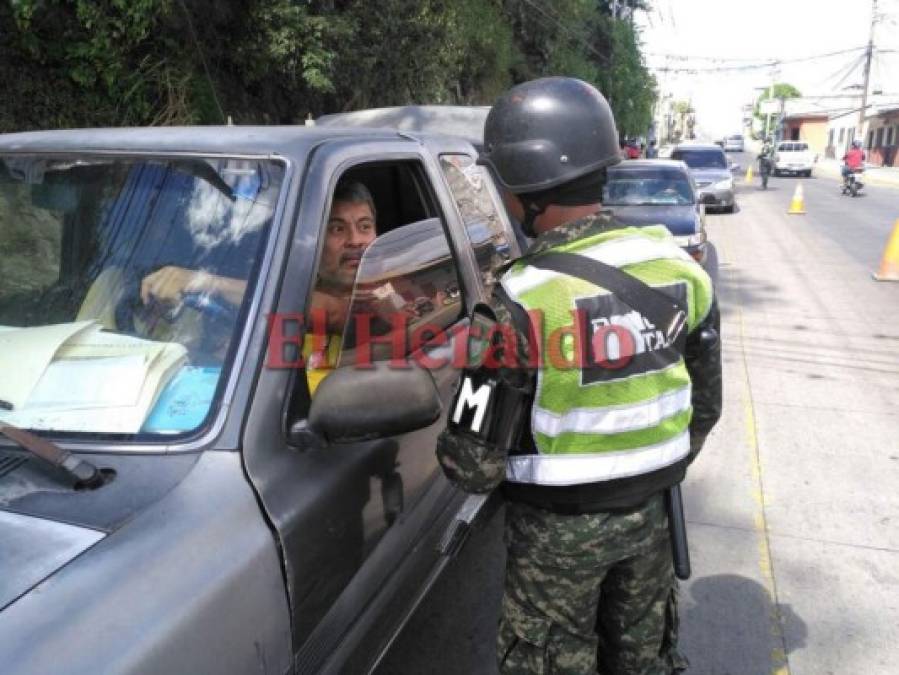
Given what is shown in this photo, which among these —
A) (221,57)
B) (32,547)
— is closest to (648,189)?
(221,57)

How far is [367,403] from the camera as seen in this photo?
1.52 m

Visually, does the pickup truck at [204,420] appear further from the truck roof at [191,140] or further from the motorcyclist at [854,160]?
Answer: the motorcyclist at [854,160]

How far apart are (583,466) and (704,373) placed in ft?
1.93

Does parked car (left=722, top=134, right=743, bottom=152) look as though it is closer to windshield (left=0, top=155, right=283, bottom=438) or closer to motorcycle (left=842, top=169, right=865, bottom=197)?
motorcycle (left=842, top=169, right=865, bottom=197)

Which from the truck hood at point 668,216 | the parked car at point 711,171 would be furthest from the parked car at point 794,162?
the truck hood at point 668,216

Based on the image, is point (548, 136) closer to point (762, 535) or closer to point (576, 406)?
point (576, 406)

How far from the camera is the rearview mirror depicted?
1.51 metres

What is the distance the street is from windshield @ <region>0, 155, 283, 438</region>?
151 centimetres

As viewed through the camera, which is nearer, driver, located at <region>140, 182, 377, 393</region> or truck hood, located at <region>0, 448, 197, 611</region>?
truck hood, located at <region>0, 448, 197, 611</region>

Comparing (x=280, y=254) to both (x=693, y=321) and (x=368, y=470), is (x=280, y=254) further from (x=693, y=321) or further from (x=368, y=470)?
(x=693, y=321)

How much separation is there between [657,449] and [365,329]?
0.91 meters

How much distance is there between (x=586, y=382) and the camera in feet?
5.13

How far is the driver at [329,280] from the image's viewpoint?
1796 mm

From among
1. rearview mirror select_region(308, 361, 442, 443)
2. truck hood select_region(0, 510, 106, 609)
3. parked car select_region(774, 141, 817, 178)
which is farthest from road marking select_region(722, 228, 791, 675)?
parked car select_region(774, 141, 817, 178)
